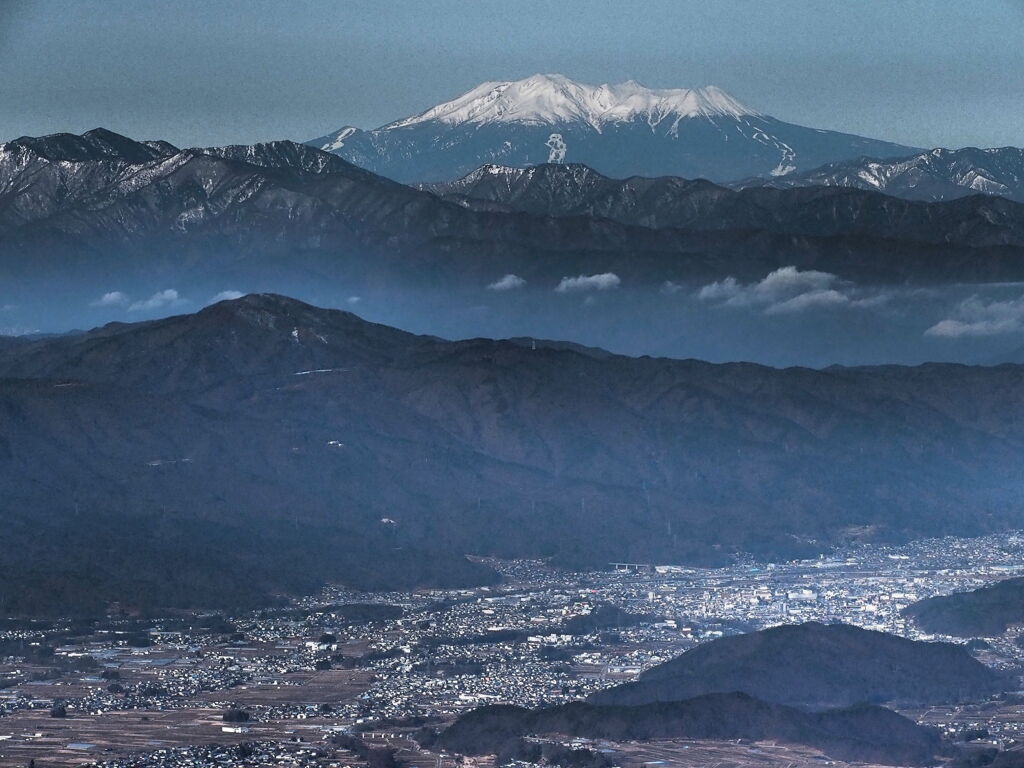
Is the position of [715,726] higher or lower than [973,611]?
lower

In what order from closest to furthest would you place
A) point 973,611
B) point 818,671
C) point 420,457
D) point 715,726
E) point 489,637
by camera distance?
1. point 715,726
2. point 818,671
3. point 489,637
4. point 973,611
5. point 420,457

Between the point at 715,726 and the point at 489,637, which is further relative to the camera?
the point at 489,637

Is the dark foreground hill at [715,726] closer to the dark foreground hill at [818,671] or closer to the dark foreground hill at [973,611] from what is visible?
the dark foreground hill at [818,671]

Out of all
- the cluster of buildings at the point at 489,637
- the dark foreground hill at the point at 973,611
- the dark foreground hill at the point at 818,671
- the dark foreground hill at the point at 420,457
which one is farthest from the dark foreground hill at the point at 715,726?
the dark foreground hill at the point at 420,457

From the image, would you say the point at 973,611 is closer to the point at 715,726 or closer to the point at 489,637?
the point at 489,637

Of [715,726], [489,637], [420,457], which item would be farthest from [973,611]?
[420,457]

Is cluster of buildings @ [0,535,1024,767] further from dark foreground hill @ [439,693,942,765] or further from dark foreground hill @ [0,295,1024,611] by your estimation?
dark foreground hill @ [0,295,1024,611]
